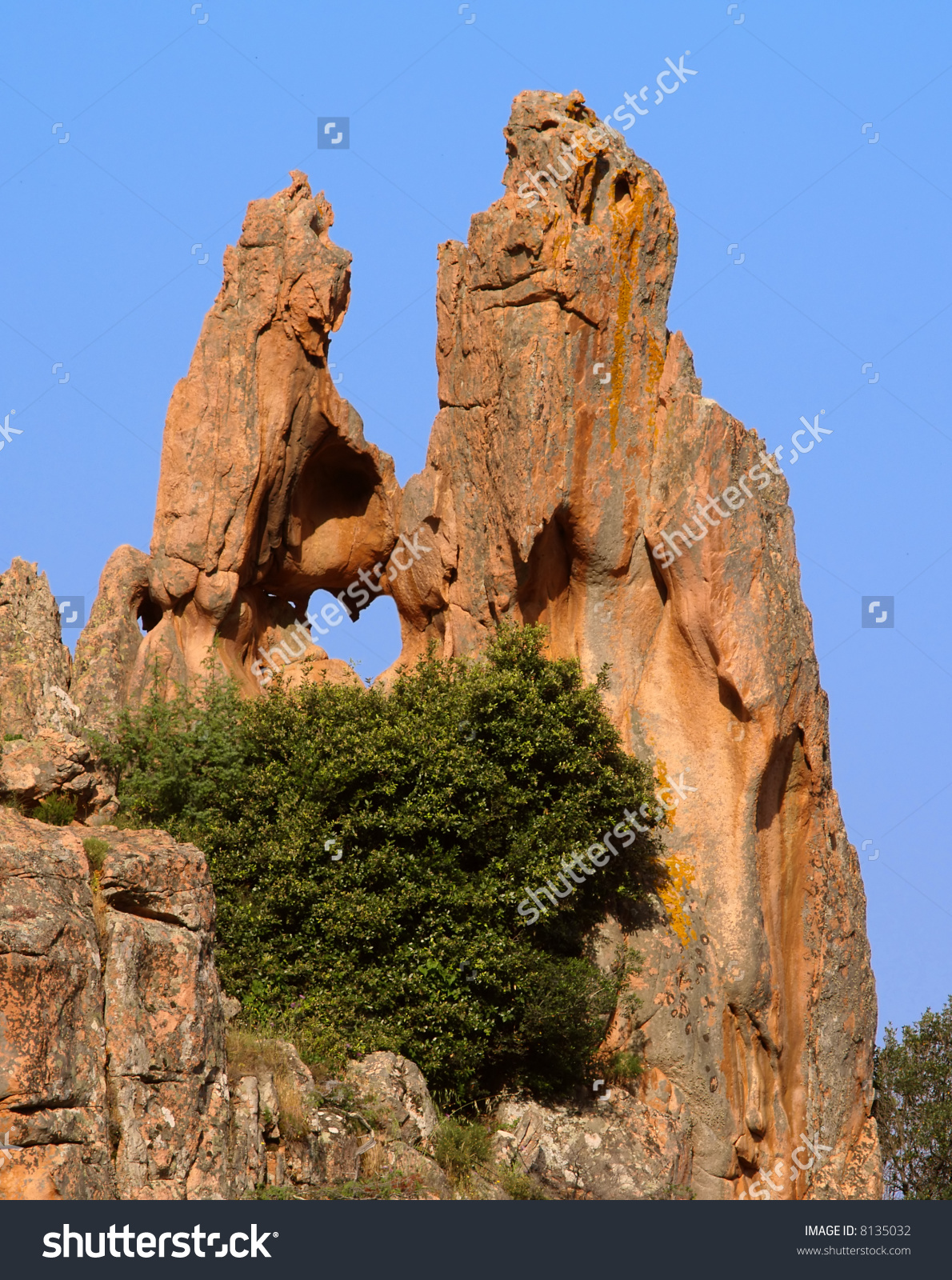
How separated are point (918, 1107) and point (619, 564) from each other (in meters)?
13.3

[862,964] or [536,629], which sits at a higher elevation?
[536,629]

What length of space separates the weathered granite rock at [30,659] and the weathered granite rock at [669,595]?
8.28m

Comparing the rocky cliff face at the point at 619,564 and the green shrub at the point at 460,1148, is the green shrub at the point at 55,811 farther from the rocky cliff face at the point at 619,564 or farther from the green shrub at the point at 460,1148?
the rocky cliff face at the point at 619,564

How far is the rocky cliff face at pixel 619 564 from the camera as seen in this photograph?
100 feet

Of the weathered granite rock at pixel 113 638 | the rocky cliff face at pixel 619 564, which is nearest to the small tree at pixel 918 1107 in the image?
the rocky cliff face at pixel 619 564

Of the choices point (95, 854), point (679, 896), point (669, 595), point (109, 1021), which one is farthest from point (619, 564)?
point (109, 1021)

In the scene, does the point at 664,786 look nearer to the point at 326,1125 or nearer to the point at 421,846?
the point at 421,846

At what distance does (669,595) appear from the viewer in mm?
32469

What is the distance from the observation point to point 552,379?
32.6 meters

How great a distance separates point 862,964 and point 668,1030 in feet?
16.2

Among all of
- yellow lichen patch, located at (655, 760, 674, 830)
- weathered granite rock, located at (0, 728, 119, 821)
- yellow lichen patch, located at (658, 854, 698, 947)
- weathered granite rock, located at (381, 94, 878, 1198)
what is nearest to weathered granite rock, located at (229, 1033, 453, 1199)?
weathered granite rock, located at (0, 728, 119, 821)

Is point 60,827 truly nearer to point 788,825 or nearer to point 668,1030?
point 668,1030

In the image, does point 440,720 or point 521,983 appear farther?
point 440,720

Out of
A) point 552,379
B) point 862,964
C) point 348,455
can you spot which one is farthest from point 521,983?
point 348,455
